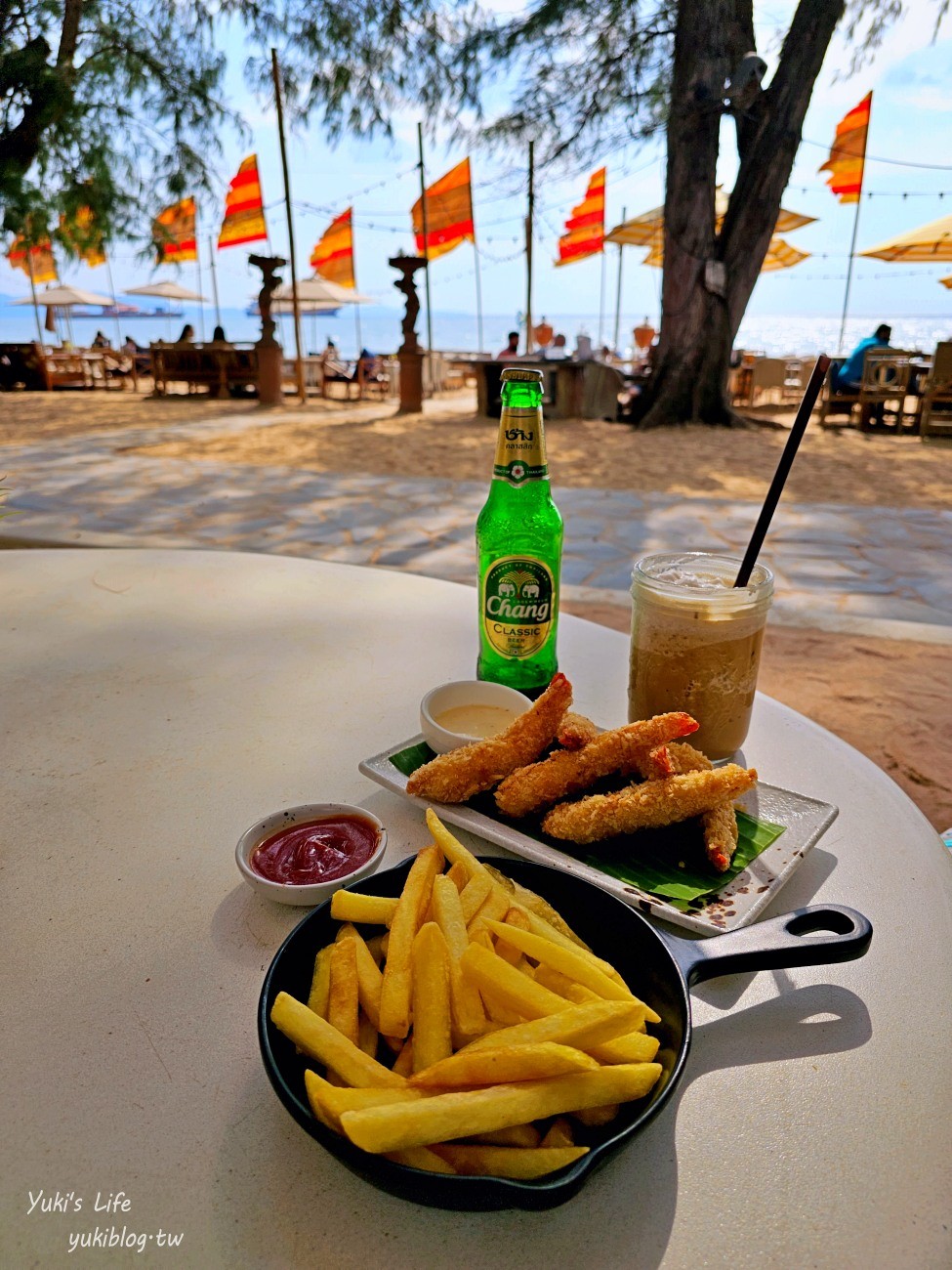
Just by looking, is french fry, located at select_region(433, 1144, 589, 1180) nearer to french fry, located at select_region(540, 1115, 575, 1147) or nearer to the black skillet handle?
french fry, located at select_region(540, 1115, 575, 1147)

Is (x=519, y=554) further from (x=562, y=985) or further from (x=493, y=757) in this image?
(x=562, y=985)

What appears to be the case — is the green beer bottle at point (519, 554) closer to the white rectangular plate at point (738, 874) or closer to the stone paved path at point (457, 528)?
the white rectangular plate at point (738, 874)

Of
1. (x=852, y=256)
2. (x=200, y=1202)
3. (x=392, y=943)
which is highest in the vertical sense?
(x=852, y=256)

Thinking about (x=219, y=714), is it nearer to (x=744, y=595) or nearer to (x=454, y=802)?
(x=454, y=802)

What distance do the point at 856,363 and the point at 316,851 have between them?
1399 centimetres

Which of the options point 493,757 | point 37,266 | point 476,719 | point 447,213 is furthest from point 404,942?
point 37,266

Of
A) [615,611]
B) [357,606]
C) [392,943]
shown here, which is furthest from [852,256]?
[392,943]

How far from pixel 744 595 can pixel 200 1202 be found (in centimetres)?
109

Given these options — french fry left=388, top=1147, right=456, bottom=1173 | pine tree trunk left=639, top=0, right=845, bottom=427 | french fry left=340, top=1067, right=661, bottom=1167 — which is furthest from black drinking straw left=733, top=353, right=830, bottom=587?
pine tree trunk left=639, top=0, right=845, bottom=427

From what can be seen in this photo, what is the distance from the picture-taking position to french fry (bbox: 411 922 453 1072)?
756mm

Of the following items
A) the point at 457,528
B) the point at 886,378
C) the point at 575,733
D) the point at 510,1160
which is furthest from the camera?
the point at 886,378

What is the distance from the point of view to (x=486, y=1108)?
66 cm

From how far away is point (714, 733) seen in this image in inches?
A: 55.9

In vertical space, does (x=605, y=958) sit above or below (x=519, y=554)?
below
